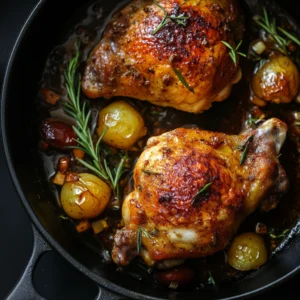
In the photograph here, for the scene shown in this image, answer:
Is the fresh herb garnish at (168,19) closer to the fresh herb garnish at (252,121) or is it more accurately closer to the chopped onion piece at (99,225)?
the fresh herb garnish at (252,121)

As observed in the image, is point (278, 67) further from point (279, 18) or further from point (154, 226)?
point (154, 226)

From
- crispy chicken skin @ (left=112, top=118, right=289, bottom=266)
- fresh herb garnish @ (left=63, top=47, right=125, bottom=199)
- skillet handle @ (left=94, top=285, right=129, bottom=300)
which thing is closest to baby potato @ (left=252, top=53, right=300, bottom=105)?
crispy chicken skin @ (left=112, top=118, right=289, bottom=266)

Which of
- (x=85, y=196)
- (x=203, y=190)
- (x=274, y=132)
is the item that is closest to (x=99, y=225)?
(x=85, y=196)

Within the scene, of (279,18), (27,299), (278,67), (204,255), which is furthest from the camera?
(279,18)

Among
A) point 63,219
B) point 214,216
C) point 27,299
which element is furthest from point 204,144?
point 27,299

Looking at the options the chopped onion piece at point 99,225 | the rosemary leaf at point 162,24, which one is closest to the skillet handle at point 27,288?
the chopped onion piece at point 99,225

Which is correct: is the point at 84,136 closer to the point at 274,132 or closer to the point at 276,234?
the point at 274,132
